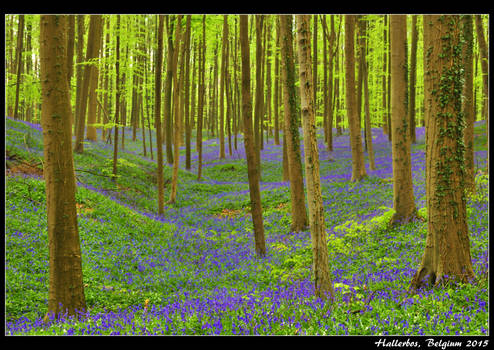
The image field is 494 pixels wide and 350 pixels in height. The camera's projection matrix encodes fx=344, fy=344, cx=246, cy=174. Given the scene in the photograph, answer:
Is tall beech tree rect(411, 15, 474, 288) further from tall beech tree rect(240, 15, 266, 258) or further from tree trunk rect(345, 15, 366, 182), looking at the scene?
tree trunk rect(345, 15, 366, 182)

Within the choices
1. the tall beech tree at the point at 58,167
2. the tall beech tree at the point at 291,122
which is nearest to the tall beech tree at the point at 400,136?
the tall beech tree at the point at 291,122

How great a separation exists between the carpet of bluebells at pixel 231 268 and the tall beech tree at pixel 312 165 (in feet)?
1.47

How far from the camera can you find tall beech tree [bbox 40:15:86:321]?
600 cm

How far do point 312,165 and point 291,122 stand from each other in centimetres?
708

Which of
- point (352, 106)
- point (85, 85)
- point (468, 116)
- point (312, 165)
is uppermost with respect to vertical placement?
point (85, 85)

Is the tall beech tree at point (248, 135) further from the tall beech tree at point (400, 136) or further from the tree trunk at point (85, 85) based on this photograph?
the tree trunk at point (85, 85)

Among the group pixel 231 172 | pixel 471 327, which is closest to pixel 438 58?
pixel 471 327

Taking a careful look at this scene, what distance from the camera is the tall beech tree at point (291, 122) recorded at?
42.0 ft

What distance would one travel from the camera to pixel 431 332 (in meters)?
4.53

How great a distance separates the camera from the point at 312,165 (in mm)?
6285

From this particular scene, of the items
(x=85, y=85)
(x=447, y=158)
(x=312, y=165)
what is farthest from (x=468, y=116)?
(x=85, y=85)

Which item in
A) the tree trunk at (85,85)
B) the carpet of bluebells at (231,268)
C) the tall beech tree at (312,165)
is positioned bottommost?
the carpet of bluebells at (231,268)

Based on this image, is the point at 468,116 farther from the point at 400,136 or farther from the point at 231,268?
the point at 231,268
